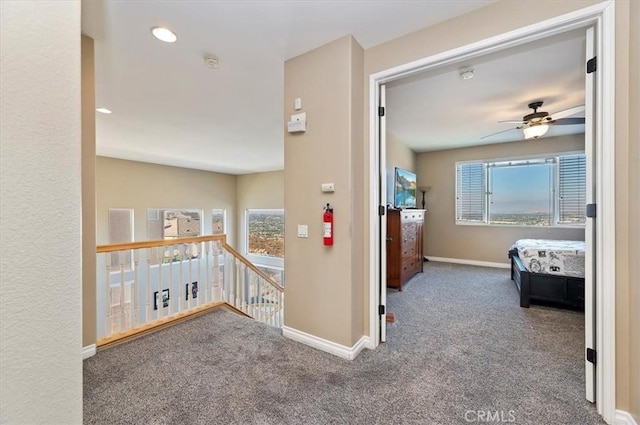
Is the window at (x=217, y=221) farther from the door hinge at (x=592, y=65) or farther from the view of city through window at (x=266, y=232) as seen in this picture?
the door hinge at (x=592, y=65)

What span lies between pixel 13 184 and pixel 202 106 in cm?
343

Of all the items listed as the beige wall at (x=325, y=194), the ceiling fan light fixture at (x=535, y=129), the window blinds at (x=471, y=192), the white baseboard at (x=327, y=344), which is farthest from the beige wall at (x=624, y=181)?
the window blinds at (x=471, y=192)

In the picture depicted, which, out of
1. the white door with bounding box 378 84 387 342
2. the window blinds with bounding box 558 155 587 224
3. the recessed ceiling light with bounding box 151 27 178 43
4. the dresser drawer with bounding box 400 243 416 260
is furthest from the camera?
the window blinds with bounding box 558 155 587 224

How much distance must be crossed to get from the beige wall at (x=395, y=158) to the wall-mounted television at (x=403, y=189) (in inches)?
3.9

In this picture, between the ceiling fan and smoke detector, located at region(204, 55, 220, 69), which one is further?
the ceiling fan

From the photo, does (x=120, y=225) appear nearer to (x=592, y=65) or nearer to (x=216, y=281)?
(x=216, y=281)

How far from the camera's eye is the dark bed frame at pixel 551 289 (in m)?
3.09

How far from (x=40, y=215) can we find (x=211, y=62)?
8.07ft

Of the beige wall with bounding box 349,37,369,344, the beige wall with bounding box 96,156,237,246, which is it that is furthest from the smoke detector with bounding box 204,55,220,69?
the beige wall with bounding box 96,156,237,246

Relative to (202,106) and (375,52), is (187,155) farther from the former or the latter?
(375,52)

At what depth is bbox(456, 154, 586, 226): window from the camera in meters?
4.88

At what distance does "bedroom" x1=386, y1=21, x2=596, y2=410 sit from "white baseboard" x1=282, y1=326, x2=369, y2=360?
231 cm

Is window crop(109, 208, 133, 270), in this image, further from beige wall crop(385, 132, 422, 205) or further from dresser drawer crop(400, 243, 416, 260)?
dresser drawer crop(400, 243, 416, 260)

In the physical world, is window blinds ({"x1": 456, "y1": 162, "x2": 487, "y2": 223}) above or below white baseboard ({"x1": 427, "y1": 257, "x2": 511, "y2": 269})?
above
